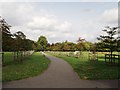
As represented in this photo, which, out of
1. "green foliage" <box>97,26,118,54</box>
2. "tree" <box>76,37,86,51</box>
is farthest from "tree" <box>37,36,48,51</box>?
"green foliage" <box>97,26,118,54</box>

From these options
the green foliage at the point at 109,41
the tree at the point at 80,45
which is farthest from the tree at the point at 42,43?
the green foliage at the point at 109,41

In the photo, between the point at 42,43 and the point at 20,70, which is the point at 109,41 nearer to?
the point at 20,70

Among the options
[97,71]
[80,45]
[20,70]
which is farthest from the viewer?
[80,45]

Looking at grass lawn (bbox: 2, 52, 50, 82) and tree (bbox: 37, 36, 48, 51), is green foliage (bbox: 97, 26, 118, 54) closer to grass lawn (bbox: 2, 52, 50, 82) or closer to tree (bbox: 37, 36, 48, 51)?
grass lawn (bbox: 2, 52, 50, 82)

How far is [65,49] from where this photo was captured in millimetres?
93250

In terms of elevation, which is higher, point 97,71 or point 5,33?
point 5,33

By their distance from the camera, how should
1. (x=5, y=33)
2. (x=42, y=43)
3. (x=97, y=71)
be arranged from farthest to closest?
(x=42, y=43) < (x=5, y=33) < (x=97, y=71)

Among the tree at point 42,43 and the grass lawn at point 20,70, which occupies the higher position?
the tree at point 42,43

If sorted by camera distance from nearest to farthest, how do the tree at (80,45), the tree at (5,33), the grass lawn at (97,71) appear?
the grass lawn at (97,71)
the tree at (5,33)
the tree at (80,45)

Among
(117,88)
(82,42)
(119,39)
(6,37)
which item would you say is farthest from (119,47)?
(82,42)

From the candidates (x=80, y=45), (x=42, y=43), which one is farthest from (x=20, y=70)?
(x=42, y=43)

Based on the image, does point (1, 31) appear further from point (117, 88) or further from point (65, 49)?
point (65, 49)

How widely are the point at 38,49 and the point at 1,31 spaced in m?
104

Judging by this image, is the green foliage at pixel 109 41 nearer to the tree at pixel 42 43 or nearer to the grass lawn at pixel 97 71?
the grass lawn at pixel 97 71
